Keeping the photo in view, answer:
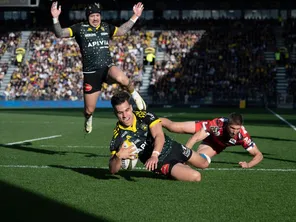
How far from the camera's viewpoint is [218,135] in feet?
31.2

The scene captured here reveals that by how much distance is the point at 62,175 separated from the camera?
8.23m

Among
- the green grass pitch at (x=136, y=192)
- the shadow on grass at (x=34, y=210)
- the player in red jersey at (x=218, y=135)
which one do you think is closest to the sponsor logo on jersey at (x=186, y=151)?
the green grass pitch at (x=136, y=192)

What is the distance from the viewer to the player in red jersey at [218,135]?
9078 mm

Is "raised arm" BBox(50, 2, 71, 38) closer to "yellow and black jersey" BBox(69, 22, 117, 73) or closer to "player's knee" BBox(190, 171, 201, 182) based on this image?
"yellow and black jersey" BBox(69, 22, 117, 73)

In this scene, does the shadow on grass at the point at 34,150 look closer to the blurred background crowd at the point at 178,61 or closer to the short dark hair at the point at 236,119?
the short dark hair at the point at 236,119

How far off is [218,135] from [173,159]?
1.96m

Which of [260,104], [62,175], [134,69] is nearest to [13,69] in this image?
[134,69]

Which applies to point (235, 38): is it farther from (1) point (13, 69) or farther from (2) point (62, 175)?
(2) point (62, 175)

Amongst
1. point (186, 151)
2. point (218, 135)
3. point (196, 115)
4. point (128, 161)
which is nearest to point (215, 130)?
point (218, 135)

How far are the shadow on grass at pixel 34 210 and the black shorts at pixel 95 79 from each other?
4.83 m

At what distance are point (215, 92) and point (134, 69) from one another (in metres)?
8.06

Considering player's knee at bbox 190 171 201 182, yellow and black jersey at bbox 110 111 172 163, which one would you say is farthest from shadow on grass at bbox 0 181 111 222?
player's knee at bbox 190 171 201 182

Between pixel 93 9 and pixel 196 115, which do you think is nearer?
pixel 93 9

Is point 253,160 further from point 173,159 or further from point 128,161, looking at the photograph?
point 128,161
